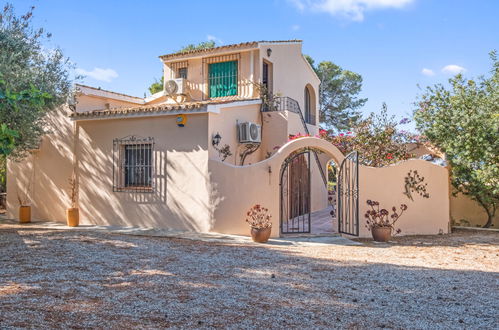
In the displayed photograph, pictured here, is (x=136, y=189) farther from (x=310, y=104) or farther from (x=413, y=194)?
(x=310, y=104)

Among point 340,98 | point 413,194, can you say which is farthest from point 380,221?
point 340,98

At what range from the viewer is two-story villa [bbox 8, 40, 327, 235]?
35.5 ft

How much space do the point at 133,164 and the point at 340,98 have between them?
23.9 metres

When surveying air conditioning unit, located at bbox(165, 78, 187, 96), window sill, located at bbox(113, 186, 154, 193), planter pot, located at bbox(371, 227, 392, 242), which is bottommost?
planter pot, located at bbox(371, 227, 392, 242)

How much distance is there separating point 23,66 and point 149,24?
7440 millimetres

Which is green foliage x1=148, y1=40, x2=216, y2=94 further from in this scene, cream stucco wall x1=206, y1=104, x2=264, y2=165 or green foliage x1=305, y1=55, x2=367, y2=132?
cream stucco wall x1=206, y1=104, x2=264, y2=165

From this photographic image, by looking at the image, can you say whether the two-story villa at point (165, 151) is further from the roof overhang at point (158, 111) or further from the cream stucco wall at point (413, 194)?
the cream stucco wall at point (413, 194)

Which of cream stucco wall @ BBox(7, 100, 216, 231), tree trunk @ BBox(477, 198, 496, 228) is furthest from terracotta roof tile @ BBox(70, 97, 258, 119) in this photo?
tree trunk @ BBox(477, 198, 496, 228)

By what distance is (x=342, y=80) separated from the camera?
3234 centimetres

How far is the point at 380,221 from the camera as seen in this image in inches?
410

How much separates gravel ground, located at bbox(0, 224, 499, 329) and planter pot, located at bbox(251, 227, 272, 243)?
0.46 meters

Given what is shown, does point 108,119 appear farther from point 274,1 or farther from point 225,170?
point 274,1

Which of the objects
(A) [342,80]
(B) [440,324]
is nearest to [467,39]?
(B) [440,324]

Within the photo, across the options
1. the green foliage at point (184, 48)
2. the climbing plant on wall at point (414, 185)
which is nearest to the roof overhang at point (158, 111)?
the climbing plant on wall at point (414, 185)
